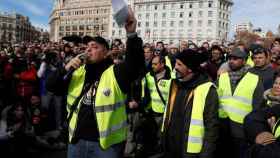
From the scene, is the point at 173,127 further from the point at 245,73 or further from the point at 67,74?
the point at 245,73

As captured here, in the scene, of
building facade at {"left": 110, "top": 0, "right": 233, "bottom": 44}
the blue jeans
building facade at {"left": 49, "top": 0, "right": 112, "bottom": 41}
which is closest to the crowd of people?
the blue jeans

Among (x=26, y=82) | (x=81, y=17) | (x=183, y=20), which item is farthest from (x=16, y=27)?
(x=26, y=82)

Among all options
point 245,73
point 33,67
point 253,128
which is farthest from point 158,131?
point 33,67

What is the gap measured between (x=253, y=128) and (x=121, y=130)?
134 centimetres

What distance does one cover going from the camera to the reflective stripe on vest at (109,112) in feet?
10.8

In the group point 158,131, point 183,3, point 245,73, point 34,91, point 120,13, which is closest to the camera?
point 120,13

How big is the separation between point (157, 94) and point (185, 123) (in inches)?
110

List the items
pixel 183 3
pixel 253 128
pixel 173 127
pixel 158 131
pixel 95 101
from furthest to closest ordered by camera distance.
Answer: pixel 183 3
pixel 158 131
pixel 173 127
pixel 95 101
pixel 253 128

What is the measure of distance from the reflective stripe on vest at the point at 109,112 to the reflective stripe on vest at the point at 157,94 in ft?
9.65

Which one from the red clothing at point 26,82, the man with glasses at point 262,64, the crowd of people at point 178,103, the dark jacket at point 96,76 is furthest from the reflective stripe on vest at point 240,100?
the red clothing at point 26,82

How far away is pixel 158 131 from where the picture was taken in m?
6.42

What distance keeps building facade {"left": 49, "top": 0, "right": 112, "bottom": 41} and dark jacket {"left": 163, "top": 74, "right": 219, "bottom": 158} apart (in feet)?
356

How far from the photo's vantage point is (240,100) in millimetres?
4719

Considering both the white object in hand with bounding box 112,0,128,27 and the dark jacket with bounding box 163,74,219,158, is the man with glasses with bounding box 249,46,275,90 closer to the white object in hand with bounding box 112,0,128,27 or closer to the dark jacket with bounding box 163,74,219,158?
the dark jacket with bounding box 163,74,219,158
